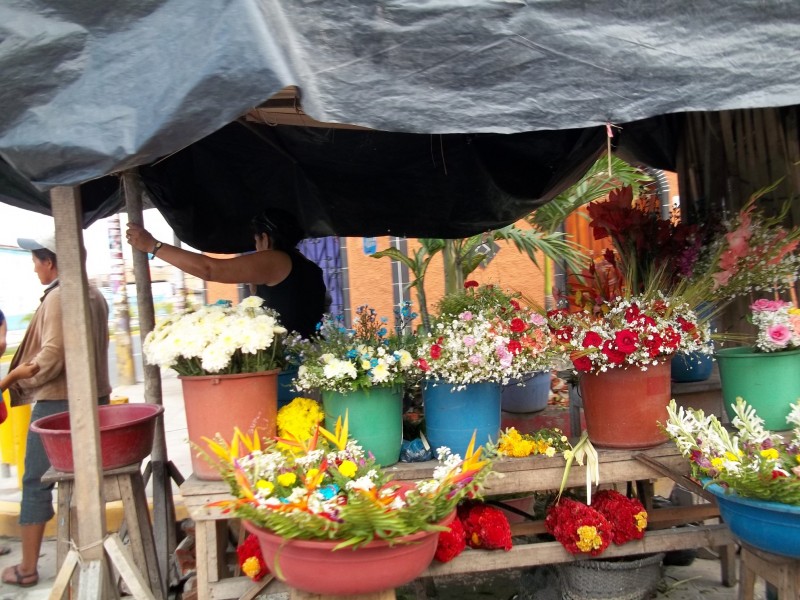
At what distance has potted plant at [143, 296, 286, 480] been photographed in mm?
Result: 2244

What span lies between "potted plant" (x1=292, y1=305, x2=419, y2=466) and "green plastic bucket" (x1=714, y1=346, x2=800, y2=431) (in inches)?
50.3

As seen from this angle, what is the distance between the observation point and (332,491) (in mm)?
1978

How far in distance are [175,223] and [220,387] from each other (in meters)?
Answer: 1.88

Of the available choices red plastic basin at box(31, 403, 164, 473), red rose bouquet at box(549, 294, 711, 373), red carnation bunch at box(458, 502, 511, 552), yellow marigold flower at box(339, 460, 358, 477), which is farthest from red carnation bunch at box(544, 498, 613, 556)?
red plastic basin at box(31, 403, 164, 473)

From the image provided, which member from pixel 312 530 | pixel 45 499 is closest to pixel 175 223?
pixel 45 499

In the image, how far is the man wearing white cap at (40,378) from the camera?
327 centimetres

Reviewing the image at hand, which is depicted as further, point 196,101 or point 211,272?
point 211,272

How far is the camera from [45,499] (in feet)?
11.2

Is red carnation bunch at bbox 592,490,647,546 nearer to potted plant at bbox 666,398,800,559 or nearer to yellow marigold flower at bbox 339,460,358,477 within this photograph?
potted plant at bbox 666,398,800,559

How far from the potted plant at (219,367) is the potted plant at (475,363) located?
1.91 ft

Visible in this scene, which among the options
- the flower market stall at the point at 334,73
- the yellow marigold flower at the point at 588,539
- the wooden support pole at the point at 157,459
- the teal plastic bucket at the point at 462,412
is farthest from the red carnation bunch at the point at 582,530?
the wooden support pole at the point at 157,459

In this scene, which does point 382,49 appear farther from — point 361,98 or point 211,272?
point 211,272

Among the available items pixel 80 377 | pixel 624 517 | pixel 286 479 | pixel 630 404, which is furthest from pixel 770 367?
pixel 80 377

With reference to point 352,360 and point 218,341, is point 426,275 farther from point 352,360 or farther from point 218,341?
point 218,341
